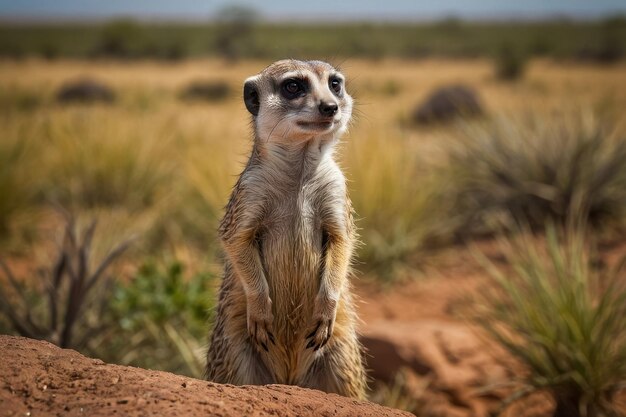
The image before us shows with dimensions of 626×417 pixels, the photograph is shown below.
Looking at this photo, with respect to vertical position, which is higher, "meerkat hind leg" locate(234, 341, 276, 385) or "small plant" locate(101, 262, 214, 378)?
"meerkat hind leg" locate(234, 341, 276, 385)

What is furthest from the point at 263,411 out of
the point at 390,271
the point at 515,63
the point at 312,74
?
the point at 515,63

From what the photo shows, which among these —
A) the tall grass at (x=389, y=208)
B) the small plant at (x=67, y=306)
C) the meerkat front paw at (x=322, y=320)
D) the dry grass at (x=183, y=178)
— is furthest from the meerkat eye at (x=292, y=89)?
the tall grass at (x=389, y=208)

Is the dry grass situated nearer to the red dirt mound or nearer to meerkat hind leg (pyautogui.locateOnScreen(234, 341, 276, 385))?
meerkat hind leg (pyautogui.locateOnScreen(234, 341, 276, 385))

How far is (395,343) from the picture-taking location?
4.89 m

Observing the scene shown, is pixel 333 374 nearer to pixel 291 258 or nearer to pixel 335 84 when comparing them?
pixel 291 258

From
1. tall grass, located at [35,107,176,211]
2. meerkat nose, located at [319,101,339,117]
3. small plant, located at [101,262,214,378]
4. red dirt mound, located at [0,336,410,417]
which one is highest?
meerkat nose, located at [319,101,339,117]

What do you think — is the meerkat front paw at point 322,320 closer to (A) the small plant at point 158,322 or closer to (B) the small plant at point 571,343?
(A) the small plant at point 158,322

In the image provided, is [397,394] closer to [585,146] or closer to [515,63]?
[585,146]

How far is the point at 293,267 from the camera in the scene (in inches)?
114

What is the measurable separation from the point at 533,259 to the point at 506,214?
9.74ft

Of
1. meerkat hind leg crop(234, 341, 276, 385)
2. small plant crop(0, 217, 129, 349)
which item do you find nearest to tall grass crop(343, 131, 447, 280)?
small plant crop(0, 217, 129, 349)

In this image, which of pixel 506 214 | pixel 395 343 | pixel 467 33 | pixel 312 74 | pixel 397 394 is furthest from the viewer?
Answer: pixel 467 33

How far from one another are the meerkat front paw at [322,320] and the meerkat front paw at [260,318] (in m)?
0.18

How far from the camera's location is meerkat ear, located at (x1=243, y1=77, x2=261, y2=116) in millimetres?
3191
